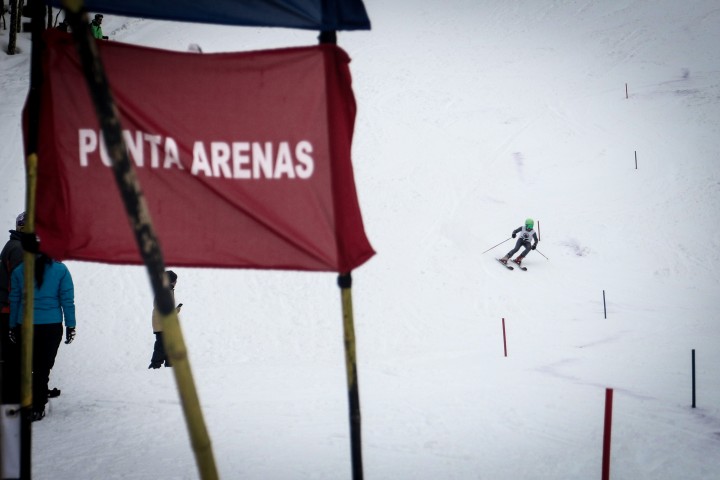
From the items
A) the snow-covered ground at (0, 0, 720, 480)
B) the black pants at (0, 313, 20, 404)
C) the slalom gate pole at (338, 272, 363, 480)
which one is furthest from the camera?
the snow-covered ground at (0, 0, 720, 480)

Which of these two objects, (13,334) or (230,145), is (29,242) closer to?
(230,145)

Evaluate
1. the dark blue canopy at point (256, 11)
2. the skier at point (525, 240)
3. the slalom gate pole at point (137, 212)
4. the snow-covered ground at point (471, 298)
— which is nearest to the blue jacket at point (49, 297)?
the snow-covered ground at point (471, 298)

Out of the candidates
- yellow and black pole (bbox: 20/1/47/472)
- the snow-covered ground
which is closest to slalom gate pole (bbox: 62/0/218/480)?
yellow and black pole (bbox: 20/1/47/472)

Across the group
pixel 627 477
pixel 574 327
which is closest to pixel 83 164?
pixel 627 477

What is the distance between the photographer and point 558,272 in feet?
54.7

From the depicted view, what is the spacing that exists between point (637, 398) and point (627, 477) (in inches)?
115

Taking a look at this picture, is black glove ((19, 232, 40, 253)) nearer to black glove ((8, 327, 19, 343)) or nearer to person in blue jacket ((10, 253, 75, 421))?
person in blue jacket ((10, 253, 75, 421))

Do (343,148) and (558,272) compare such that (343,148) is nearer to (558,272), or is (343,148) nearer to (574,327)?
(574,327)

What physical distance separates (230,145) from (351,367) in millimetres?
1676

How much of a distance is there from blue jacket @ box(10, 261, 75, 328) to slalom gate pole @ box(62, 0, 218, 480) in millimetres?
4210

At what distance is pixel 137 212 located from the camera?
8.38 ft

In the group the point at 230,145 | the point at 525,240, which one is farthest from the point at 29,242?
the point at 525,240

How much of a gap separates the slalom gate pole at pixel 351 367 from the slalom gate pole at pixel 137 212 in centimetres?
102

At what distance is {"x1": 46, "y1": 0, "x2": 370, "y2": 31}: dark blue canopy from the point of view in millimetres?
3377
